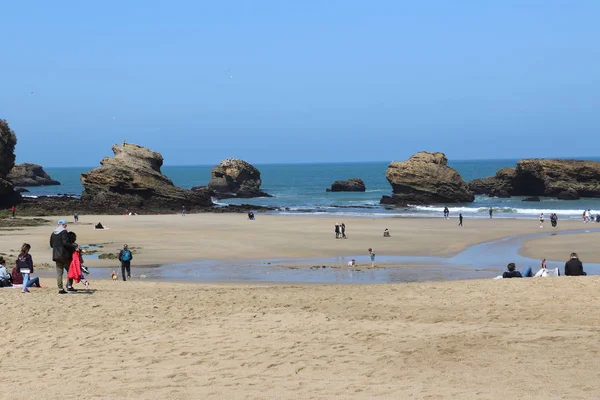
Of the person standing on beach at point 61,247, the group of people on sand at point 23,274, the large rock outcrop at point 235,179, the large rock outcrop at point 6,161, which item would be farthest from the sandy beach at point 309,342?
the large rock outcrop at point 235,179

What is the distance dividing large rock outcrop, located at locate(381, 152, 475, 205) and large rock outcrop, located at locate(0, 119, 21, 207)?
127ft

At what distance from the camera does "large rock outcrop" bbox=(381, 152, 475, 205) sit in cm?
8319

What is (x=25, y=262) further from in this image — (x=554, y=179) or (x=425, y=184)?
(x=554, y=179)

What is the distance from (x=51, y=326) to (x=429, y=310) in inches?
247

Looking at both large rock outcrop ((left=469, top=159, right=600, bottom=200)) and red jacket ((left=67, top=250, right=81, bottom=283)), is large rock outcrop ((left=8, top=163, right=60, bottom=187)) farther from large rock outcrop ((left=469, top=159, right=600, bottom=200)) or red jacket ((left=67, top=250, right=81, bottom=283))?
red jacket ((left=67, top=250, right=81, bottom=283))

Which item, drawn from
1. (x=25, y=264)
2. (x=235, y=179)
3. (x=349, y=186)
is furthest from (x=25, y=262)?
(x=349, y=186)

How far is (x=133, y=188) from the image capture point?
70.6m

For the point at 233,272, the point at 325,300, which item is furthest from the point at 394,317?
the point at 233,272

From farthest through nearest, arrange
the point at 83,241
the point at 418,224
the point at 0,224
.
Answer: the point at 418,224 → the point at 0,224 → the point at 83,241

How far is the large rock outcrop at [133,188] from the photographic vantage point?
69062 millimetres

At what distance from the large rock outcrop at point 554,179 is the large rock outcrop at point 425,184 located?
1106cm

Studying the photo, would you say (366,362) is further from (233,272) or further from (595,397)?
(233,272)

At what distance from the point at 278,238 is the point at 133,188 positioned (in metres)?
33.4

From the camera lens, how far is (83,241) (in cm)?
3812
